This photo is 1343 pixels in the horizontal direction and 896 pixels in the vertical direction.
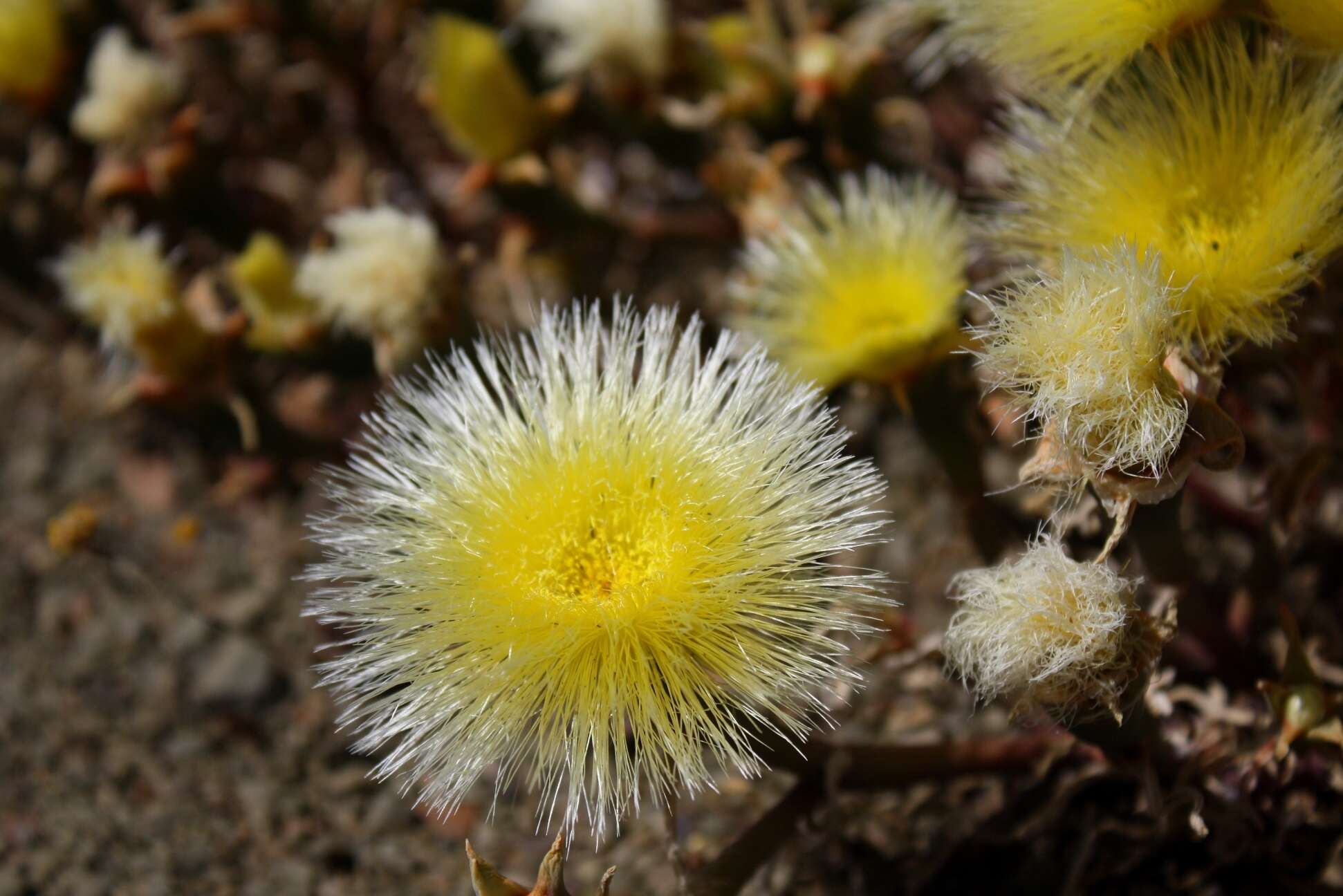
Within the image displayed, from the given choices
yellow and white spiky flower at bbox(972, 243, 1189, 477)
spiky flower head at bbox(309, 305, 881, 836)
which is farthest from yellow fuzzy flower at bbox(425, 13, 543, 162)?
yellow and white spiky flower at bbox(972, 243, 1189, 477)

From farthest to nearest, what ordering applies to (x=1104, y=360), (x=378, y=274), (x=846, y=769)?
(x=378, y=274)
(x=846, y=769)
(x=1104, y=360)

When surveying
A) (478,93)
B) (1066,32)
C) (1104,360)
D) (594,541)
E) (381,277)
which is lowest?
(1104,360)

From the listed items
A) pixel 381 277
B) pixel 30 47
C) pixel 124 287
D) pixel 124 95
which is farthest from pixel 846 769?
pixel 30 47

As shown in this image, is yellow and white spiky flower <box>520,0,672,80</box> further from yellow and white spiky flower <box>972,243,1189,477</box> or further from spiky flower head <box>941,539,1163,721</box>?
spiky flower head <box>941,539,1163,721</box>

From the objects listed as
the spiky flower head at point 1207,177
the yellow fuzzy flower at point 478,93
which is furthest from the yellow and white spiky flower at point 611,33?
the spiky flower head at point 1207,177

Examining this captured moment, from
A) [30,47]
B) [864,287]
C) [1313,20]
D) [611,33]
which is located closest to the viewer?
[1313,20]

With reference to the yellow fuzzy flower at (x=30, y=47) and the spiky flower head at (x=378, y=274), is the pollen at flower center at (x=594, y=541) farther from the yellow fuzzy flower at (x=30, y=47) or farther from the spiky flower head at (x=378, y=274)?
the yellow fuzzy flower at (x=30, y=47)

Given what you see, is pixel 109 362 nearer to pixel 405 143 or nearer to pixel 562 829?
pixel 405 143

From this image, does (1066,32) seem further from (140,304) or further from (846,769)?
(140,304)
